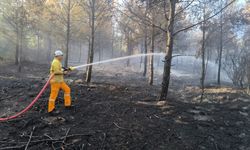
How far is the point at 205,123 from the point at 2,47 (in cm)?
2874

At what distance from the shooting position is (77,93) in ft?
30.5

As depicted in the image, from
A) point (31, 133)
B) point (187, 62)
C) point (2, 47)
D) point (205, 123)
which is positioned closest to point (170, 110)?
point (205, 123)

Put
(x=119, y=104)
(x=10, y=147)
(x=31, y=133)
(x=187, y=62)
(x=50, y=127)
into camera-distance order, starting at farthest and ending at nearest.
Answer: (x=187, y=62)
(x=119, y=104)
(x=50, y=127)
(x=31, y=133)
(x=10, y=147)

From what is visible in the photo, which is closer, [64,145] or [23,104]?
[64,145]

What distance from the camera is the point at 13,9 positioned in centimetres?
1958

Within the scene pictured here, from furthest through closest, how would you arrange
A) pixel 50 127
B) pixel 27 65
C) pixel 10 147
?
pixel 27 65 < pixel 50 127 < pixel 10 147

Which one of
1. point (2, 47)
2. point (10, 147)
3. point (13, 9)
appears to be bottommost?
point (10, 147)

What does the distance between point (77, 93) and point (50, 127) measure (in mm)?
3912

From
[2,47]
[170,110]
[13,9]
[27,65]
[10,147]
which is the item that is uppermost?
[13,9]

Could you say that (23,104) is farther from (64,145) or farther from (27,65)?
(27,65)

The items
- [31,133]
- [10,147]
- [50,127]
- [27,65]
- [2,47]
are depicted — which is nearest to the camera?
[10,147]

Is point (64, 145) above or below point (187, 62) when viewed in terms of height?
below

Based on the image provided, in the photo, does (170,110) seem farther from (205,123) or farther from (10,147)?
(10,147)

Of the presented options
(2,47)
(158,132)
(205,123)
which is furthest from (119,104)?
(2,47)
